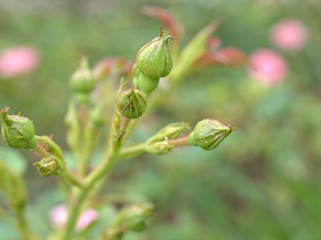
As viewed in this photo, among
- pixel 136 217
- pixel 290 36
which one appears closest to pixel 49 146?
pixel 136 217

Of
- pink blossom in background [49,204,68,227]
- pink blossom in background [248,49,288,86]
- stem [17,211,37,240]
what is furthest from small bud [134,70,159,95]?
pink blossom in background [248,49,288,86]

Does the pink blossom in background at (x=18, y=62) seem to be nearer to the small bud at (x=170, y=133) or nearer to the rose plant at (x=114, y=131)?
the rose plant at (x=114, y=131)

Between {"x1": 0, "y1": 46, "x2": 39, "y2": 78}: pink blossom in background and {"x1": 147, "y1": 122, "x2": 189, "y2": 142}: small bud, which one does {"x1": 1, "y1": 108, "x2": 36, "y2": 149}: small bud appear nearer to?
{"x1": 147, "y1": 122, "x2": 189, "y2": 142}: small bud

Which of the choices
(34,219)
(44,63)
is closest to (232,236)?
(34,219)

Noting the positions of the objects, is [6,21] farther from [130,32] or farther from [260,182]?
[260,182]

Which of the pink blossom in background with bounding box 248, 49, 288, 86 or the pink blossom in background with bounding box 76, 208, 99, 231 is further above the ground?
the pink blossom in background with bounding box 76, 208, 99, 231

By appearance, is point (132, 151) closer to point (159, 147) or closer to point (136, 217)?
point (159, 147)
